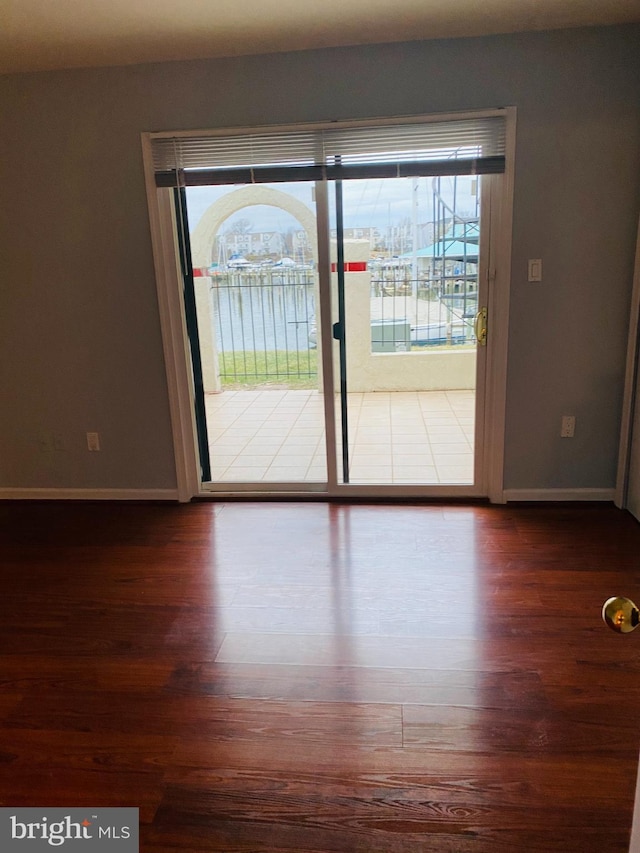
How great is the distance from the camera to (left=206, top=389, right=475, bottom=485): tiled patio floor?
3617 millimetres

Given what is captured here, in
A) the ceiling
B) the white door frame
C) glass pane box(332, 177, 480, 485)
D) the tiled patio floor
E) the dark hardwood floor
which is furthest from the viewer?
the tiled patio floor

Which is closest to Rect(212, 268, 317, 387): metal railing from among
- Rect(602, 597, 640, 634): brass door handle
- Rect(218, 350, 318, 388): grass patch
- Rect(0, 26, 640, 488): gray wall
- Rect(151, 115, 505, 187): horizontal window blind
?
Rect(218, 350, 318, 388): grass patch

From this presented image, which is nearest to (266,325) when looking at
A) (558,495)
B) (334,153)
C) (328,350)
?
(328,350)

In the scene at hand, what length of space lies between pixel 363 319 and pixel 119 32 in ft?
5.93

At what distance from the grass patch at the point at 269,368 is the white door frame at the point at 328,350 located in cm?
20

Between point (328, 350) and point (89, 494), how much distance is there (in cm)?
175

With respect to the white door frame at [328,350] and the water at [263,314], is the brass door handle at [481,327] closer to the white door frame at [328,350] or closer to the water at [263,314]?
the white door frame at [328,350]

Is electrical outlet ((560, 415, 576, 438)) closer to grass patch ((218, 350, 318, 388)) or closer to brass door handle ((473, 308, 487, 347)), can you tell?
brass door handle ((473, 308, 487, 347))

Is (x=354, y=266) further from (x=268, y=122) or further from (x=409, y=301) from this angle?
(x=268, y=122)

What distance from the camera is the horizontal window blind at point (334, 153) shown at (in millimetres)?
2893

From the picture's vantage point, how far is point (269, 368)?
3594 millimetres

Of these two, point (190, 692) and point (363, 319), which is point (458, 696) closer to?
point (190, 692)

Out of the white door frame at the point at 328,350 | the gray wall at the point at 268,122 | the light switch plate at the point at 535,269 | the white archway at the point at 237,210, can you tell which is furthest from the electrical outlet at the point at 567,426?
the white archway at the point at 237,210

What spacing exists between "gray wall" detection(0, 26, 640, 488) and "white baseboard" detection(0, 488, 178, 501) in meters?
0.07
